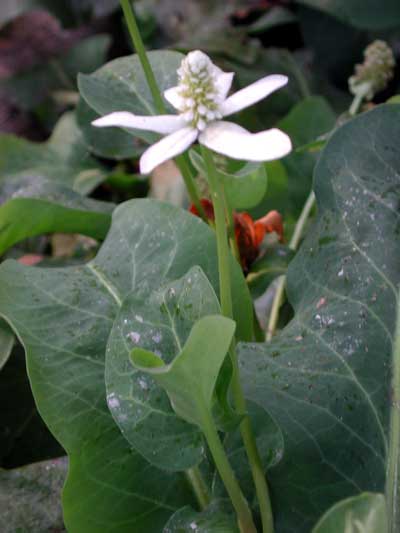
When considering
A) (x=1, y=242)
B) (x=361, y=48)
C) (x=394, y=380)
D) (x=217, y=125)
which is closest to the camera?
(x=217, y=125)

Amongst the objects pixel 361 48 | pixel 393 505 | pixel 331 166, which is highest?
pixel 331 166

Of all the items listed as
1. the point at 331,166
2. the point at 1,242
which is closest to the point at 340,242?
the point at 331,166

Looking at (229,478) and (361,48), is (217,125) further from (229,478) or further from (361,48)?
(361,48)

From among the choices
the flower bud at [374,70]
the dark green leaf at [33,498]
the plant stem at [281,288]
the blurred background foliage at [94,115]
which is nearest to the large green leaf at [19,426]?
the blurred background foliage at [94,115]

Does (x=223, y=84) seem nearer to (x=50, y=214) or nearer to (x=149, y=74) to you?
(x=149, y=74)

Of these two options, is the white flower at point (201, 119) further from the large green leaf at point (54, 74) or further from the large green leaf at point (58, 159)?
the large green leaf at point (54, 74)

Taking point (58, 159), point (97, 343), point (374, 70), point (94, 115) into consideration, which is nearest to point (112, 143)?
point (94, 115)

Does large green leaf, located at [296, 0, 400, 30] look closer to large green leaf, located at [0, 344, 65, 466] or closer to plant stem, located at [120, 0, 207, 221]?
plant stem, located at [120, 0, 207, 221]

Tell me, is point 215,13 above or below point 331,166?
below

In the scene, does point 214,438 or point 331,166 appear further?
point 331,166
